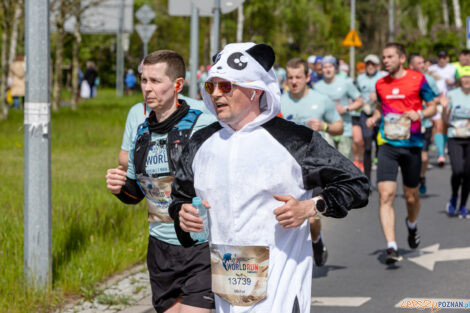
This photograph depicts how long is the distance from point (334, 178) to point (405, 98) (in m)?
5.75

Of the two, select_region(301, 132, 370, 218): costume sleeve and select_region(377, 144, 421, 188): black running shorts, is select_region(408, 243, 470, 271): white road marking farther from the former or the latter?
select_region(301, 132, 370, 218): costume sleeve

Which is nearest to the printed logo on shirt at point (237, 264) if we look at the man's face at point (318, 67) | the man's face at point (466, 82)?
the man's face at point (466, 82)

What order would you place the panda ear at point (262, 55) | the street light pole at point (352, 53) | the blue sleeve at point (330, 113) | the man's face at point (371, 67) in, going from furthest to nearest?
1. the street light pole at point (352, 53)
2. the man's face at point (371, 67)
3. the blue sleeve at point (330, 113)
4. the panda ear at point (262, 55)

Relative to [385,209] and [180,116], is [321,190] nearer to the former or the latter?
[180,116]

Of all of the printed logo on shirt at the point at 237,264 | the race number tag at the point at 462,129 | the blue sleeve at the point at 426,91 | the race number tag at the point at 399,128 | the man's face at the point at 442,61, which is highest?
the man's face at the point at 442,61

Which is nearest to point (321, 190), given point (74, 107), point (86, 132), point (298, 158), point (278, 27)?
point (298, 158)

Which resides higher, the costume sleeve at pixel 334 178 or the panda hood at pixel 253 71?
the panda hood at pixel 253 71

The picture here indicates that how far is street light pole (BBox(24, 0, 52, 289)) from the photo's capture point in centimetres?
671

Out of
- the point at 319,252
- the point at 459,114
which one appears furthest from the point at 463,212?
the point at 319,252

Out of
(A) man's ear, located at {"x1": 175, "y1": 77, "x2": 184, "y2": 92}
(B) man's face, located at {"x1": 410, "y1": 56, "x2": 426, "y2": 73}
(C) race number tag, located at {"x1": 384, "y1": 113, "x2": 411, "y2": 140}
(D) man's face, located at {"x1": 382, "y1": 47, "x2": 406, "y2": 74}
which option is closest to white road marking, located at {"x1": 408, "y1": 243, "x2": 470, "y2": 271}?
(C) race number tag, located at {"x1": 384, "y1": 113, "x2": 411, "y2": 140}

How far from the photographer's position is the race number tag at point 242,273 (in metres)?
3.81

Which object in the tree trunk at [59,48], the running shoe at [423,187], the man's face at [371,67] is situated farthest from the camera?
the tree trunk at [59,48]

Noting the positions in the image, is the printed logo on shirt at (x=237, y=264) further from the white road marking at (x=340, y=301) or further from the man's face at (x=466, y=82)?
the man's face at (x=466, y=82)

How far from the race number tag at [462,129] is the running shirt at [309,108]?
3119mm
